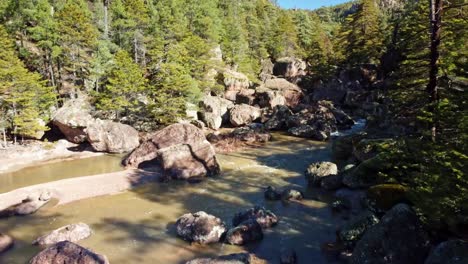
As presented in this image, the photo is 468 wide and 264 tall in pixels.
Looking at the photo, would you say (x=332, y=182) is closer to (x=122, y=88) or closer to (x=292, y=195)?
(x=292, y=195)

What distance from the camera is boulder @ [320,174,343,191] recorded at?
72.6ft

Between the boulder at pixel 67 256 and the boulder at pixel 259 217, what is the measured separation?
686 centimetres

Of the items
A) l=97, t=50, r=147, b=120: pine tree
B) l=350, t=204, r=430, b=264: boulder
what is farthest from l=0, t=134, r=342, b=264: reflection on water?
l=97, t=50, r=147, b=120: pine tree

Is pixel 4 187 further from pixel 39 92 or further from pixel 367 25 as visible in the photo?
pixel 367 25

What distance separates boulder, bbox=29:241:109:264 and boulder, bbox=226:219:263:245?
215 inches

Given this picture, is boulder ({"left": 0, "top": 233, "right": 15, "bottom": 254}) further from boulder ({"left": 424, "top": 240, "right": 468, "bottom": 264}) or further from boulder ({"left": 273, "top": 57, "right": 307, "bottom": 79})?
boulder ({"left": 273, "top": 57, "right": 307, "bottom": 79})

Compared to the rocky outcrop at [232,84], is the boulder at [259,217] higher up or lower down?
lower down

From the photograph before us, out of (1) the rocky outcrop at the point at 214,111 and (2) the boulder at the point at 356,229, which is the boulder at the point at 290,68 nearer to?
(1) the rocky outcrop at the point at 214,111

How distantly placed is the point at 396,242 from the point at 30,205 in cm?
1943

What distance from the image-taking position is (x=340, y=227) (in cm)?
1686

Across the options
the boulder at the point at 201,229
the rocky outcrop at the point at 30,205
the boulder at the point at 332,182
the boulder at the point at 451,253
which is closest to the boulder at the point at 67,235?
the boulder at the point at 201,229

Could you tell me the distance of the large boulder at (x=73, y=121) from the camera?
34562mm

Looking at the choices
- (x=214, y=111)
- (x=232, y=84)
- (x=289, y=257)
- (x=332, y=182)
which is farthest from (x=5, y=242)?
(x=232, y=84)

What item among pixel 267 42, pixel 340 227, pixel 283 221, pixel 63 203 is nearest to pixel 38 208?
pixel 63 203
